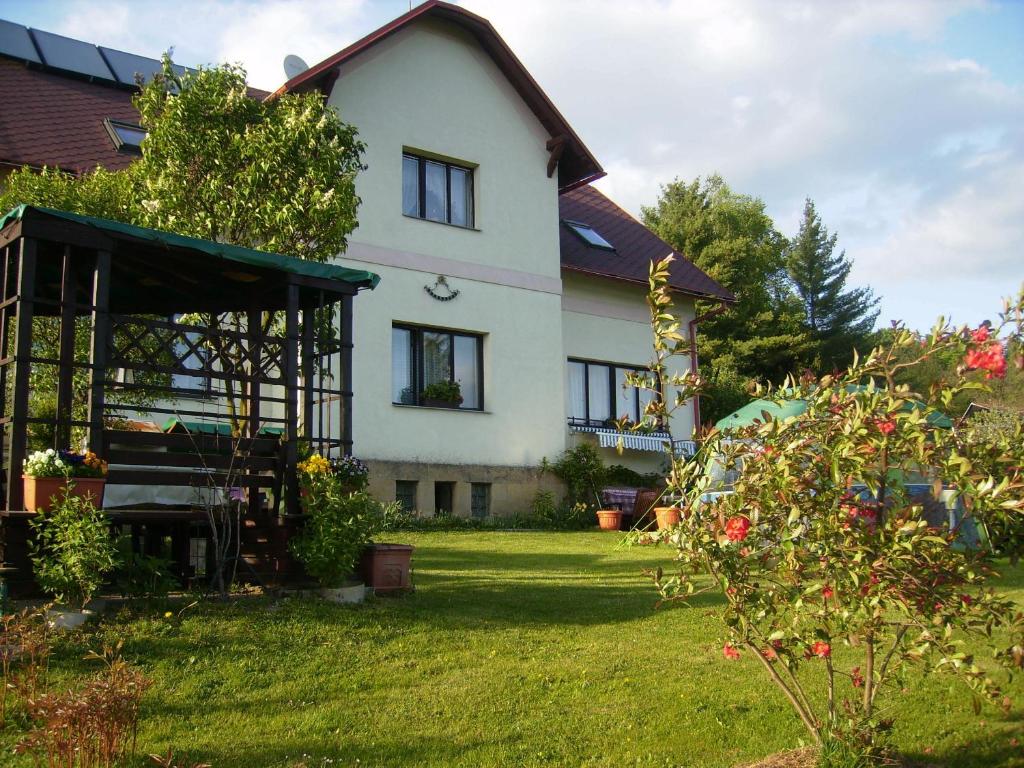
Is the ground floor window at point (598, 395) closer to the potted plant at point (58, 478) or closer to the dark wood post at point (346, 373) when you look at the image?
the dark wood post at point (346, 373)

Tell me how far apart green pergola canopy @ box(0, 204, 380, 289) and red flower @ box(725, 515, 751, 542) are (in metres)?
5.35

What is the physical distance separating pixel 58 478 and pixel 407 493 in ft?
33.5

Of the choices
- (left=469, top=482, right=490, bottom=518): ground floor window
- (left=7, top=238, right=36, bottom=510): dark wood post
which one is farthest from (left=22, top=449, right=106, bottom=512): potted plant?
(left=469, top=482, right=490, bottom=518): ground floor window

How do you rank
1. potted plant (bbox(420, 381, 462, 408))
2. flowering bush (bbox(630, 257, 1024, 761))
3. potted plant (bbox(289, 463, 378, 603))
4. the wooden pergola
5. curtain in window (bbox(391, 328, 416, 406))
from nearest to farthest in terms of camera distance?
1. flowering bush (bbox(630, 257, 1024, 761))
2. the wooden pergola
3. potted plant (bbox(289, 463, 378, 603))
4. curtain in window (bbox(391, 328, 416, 406))
5. potted plant (bbox(420, 381, 462, 408))

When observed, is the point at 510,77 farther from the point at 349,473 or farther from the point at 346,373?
the point at 349,473

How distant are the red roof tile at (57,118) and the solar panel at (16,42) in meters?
0.19

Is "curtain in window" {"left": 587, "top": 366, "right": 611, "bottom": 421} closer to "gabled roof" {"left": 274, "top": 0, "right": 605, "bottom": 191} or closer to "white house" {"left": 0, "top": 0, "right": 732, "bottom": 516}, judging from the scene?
"white house" {"left": 0, "top": 0, "right": 732, "bottom": 516}

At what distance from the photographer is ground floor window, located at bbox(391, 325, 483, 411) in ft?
56.7

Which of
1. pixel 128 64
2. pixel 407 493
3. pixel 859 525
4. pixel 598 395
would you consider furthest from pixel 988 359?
pixel 128 64

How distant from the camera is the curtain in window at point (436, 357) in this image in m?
17.7

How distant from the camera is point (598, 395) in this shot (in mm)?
21219

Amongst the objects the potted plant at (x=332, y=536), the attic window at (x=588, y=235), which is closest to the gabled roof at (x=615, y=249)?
the attic window at (x=588, y=235)

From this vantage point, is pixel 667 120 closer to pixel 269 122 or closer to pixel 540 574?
pixel 269 122

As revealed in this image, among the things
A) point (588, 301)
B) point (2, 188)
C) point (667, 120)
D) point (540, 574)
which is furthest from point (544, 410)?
point (2, 188)
